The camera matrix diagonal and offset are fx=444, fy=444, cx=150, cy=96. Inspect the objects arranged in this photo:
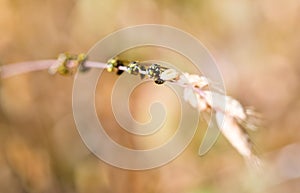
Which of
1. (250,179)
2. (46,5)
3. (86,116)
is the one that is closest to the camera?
(250,179)

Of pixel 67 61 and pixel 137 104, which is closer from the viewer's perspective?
pixel 67 61

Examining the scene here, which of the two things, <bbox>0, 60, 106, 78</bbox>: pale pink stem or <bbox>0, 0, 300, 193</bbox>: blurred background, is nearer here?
<bbox>0, 60, 106, 78</bbox>: pale pink stem

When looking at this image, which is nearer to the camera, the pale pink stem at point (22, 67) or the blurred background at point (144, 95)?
the pale pink stem at point (22, 67)

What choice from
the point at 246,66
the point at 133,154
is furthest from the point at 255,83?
the point at 133,154

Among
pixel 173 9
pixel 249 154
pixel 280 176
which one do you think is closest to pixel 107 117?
pixel 173 9

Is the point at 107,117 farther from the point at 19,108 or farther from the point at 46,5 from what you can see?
the point at 46,5

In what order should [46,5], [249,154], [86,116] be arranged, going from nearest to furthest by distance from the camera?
[249,154] < [86,116] < [46,5]

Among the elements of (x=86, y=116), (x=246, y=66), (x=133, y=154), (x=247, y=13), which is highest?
(x=247, y=13)

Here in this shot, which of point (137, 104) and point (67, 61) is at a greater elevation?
point (137, 104)
